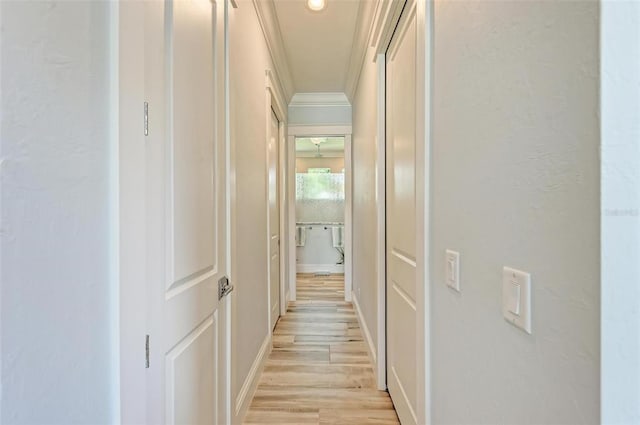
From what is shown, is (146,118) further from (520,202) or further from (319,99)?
(319,99)

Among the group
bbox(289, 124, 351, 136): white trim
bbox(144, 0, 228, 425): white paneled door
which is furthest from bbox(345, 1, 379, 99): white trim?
bbox(144, 0, 228, 425): white paneled door

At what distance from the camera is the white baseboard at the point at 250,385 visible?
1.83 m

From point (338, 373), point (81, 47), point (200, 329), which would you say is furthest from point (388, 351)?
point (81, 47)

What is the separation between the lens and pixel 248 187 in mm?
2131

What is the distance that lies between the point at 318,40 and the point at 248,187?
1.67m

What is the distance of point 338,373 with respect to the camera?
248 centimetres

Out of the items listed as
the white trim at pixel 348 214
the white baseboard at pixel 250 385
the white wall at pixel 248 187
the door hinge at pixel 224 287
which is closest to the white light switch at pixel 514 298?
the door hinge at pixel 224 287

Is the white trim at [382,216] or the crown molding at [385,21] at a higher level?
the crown molding at [385,21]

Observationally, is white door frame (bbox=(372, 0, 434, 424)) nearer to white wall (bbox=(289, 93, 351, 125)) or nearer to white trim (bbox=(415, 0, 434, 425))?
white trim (bbox=(415, 0, 434, 425))

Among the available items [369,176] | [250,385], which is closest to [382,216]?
[369,176]

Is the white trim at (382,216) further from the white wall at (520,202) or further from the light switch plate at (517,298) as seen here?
the light switch plate at (517,298)

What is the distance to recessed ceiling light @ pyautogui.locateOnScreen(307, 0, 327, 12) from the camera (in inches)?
92.7

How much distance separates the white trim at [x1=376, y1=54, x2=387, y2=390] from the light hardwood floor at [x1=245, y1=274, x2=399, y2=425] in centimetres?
22

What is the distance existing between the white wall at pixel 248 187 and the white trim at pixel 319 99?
145 cm
